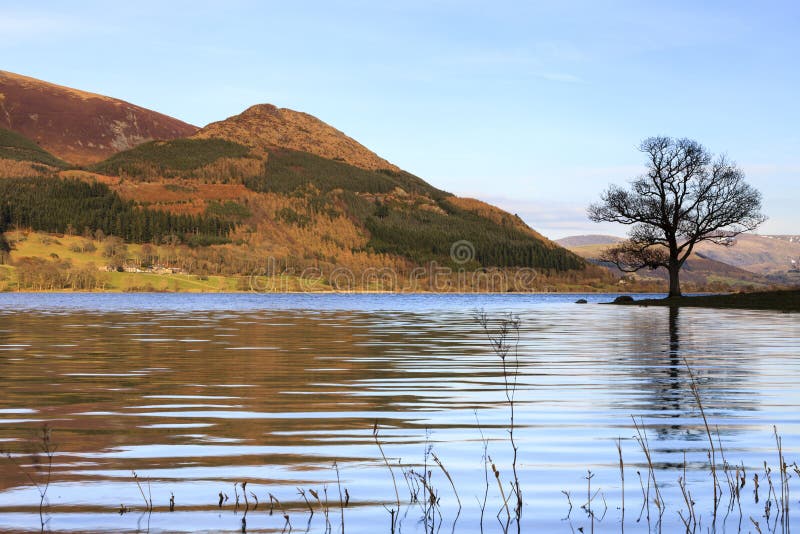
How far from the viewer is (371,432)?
14.9 m

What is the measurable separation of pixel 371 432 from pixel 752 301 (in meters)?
63.9

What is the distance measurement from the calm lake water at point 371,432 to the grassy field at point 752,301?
38.9 m

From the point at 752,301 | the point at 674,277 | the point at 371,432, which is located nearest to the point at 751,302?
the point at 752,301

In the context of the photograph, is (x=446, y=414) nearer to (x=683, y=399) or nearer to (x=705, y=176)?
(x=683, y=399)

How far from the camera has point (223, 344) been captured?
121 feet

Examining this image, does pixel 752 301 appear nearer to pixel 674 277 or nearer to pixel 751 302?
pixel 751 302

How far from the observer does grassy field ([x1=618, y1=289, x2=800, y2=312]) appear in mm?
67500

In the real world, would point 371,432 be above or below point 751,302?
below

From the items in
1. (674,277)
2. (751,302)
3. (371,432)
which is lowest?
(371,432)

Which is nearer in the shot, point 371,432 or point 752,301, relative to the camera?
point 371,432

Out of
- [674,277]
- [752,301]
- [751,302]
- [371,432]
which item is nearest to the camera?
[371,432]

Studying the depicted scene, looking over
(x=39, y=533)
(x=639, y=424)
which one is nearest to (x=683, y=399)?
(x=639, y=424)

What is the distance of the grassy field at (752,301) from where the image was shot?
67.5 metres

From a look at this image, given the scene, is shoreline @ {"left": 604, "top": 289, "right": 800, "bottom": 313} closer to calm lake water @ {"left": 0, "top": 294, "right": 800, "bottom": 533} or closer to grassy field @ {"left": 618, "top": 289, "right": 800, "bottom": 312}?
grassy field @ {"left": 618, "top": 289, "right": 800, "bottom": 312}
